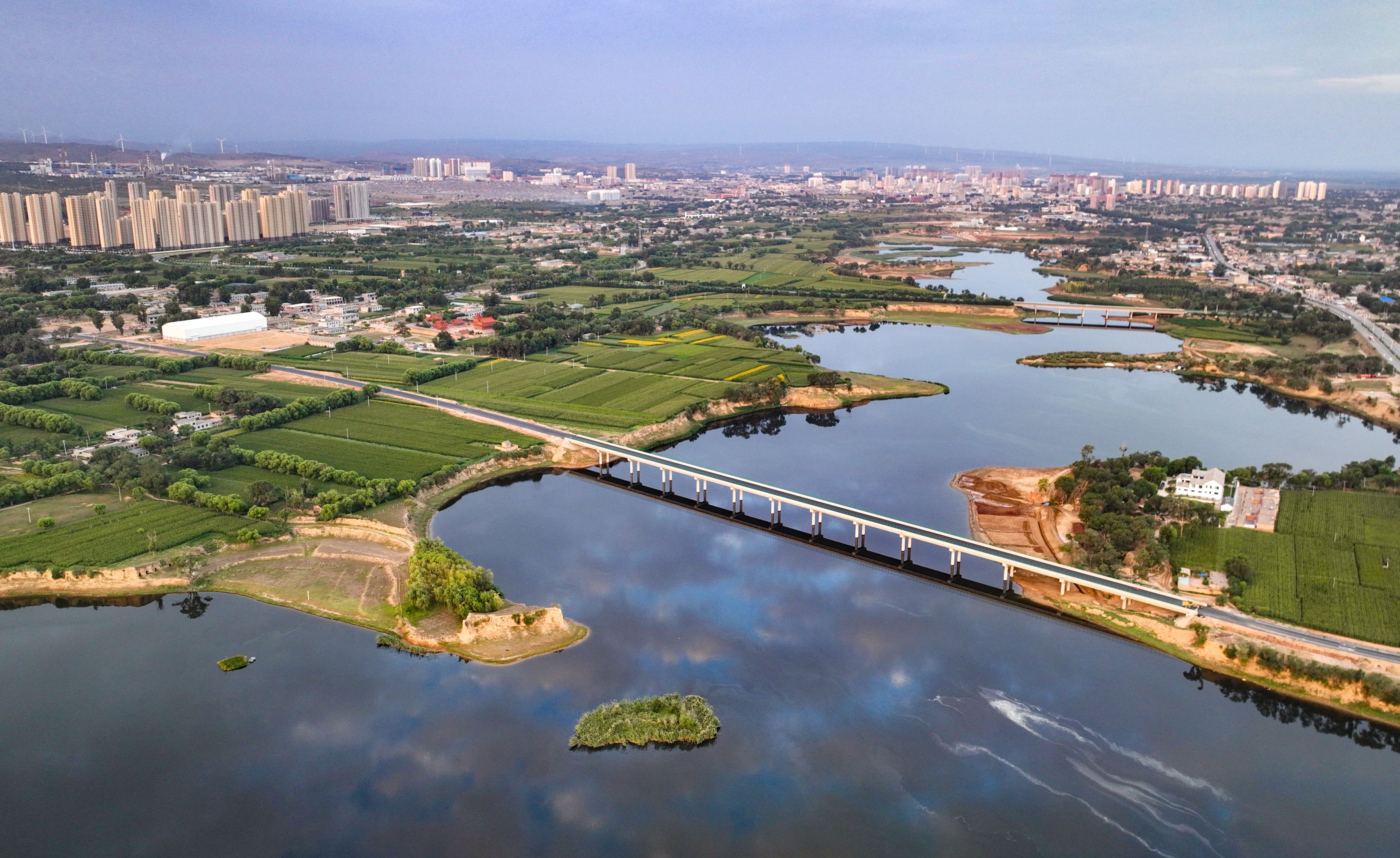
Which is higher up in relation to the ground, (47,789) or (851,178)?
(851,178)

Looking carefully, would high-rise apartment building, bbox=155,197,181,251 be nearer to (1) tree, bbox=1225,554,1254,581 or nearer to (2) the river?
(2) the river

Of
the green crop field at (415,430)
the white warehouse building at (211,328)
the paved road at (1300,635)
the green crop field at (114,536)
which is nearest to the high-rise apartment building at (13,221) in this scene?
the white warehouse building at (211,328)

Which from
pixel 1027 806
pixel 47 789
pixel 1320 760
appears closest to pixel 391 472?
pixel 47 789

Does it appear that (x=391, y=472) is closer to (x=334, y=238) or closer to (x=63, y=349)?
(x=63, y=349)

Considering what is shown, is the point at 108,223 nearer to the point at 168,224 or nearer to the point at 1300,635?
the point at 168,224

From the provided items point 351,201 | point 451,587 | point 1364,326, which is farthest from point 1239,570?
point 351,201

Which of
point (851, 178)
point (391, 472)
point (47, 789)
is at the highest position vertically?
point (851, 178)
